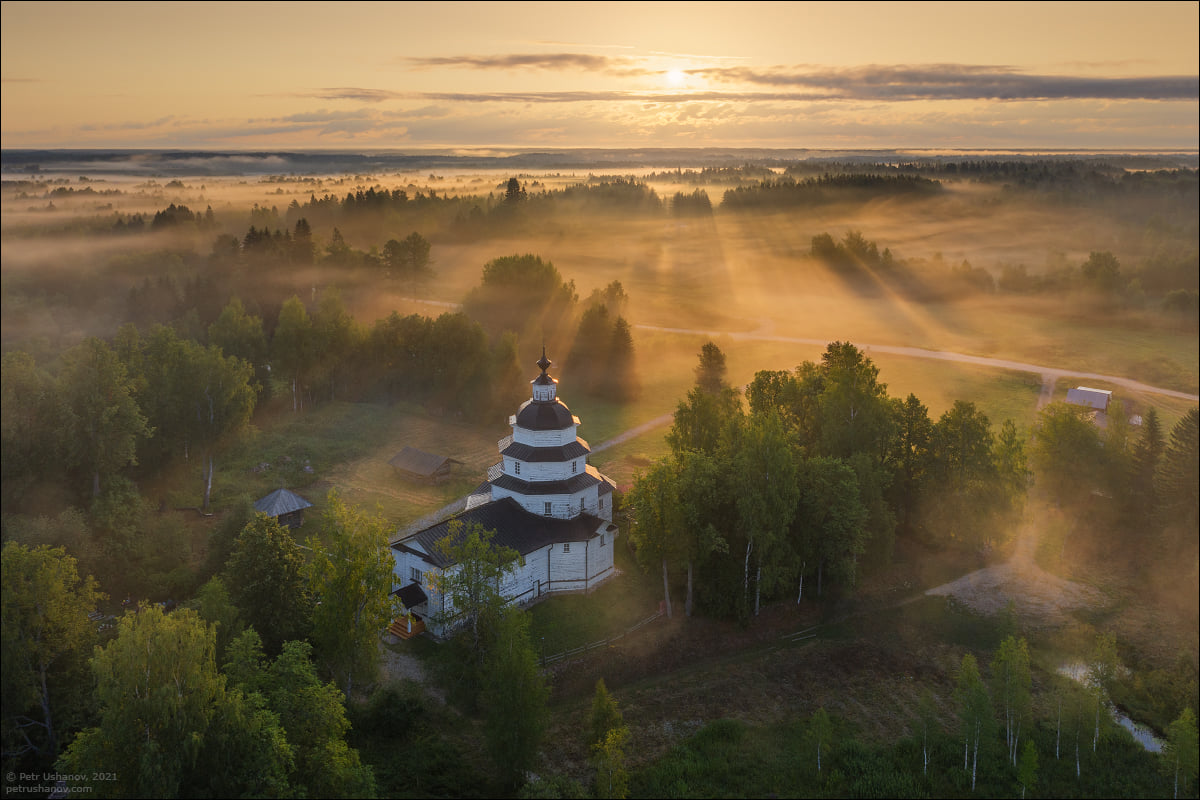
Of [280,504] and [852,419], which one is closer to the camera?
[852,419]

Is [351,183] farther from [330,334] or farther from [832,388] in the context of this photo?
[832,388]

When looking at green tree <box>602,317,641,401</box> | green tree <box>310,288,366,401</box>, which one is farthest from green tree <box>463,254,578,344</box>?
green tree <box>310,288,366,401</box>

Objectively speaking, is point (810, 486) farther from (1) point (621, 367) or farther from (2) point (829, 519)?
(1) point (621, 367)

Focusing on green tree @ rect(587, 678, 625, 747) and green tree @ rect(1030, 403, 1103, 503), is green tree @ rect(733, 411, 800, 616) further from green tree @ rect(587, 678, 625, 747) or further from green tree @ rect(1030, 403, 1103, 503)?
green tree @ rect(1030, 403, 1103, 503)

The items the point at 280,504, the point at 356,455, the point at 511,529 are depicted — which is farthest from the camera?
the point at 356,455

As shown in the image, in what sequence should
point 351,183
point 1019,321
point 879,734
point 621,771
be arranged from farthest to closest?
point 351,183 → point 1019,321 → point 879,734 → point 621,771

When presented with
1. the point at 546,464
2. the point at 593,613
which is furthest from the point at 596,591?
the point at 546,464

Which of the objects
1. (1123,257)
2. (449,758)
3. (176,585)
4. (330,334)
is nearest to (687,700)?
(449,758)
